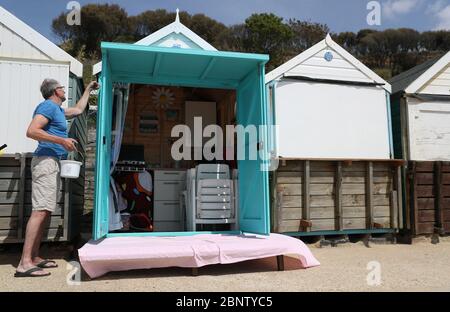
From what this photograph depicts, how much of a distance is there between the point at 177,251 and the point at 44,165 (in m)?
1.58

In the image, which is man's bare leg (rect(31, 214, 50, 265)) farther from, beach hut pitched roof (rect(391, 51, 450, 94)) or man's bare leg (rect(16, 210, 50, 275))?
beach hut pitched roof (rect(391, 51, 450, 94))

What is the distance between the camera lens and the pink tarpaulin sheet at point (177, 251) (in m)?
3.92

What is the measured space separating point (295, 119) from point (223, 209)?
222 cm

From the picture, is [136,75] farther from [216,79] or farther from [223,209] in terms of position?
[223,209]

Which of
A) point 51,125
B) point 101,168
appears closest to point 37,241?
point 101,168

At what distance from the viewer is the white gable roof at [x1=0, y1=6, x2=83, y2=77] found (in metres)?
6.11

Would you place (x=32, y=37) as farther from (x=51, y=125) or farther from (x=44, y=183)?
(x=44, y=183)

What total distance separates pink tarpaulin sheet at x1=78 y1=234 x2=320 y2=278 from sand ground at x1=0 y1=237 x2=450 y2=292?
0.13 metres

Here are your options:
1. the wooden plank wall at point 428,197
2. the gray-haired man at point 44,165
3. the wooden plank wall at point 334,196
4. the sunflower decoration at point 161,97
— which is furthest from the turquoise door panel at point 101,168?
the wooden plank wall at point 428,197

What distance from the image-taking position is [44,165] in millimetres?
4164

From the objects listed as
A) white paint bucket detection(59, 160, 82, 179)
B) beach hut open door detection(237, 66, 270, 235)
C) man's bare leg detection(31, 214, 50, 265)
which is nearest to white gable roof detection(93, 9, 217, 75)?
beach hut open door detection(237, 66, 270, 235)

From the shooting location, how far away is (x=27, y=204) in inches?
198

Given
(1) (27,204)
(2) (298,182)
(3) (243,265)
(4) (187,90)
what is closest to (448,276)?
(3) (243,265)

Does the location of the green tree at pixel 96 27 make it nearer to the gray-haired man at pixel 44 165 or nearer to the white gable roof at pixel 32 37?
the white gable roof at pixel 32 37
